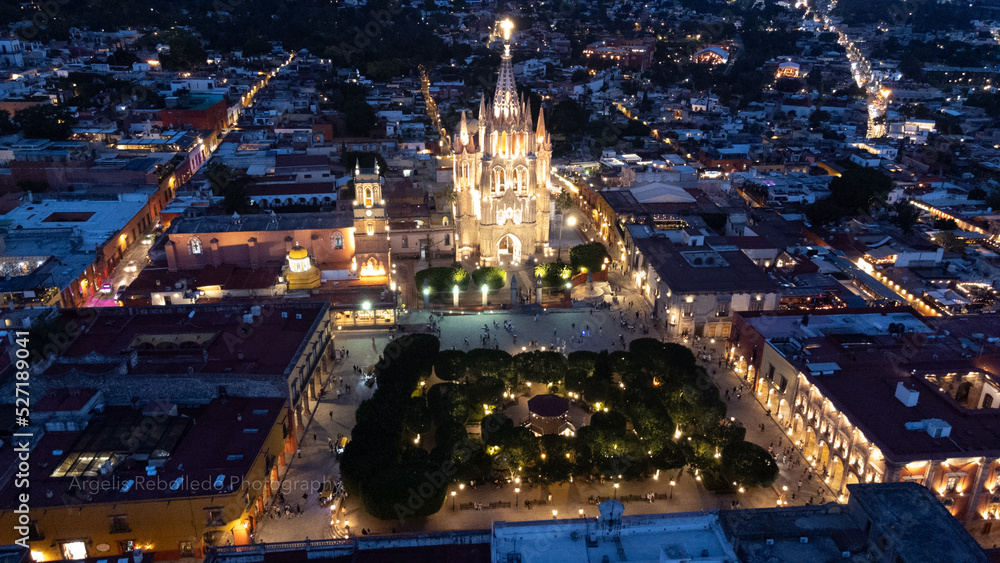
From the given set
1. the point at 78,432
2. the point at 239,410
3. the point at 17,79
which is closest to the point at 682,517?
the point at 239,410

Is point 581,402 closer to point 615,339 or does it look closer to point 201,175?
point 615,339

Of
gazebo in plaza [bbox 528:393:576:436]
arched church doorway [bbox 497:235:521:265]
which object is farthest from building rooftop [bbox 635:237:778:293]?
gazebo in plaza [bbox 528:393:576:436]

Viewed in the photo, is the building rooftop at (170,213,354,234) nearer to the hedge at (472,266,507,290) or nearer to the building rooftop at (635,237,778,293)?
the hedge at (472,266,507,290)

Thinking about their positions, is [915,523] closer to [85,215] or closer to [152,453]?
[152,453]

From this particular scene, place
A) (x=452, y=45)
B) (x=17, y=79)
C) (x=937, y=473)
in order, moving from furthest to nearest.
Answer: (x=452, y=45), (x=17, y=79), (x=937, y=473)


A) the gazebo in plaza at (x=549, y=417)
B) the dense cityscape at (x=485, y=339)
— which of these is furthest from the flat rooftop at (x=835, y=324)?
the gazebo in plaza at (x=549, y=417)

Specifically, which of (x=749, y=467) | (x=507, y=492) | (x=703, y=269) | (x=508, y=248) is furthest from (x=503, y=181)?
(x=749, y=467)

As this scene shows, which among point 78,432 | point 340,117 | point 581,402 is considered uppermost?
point 340,117
